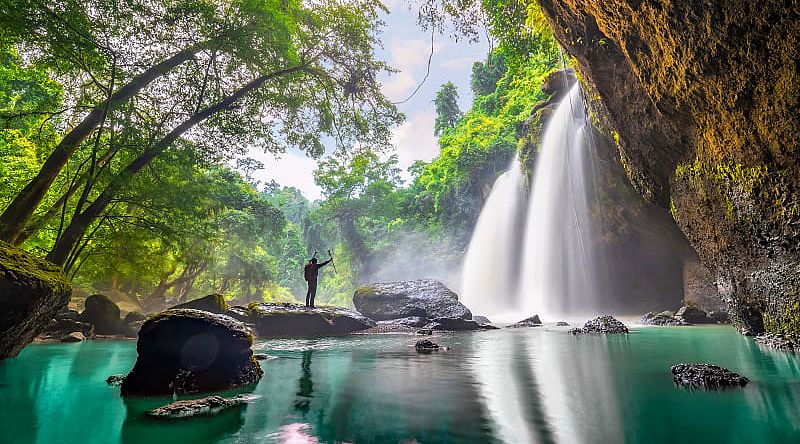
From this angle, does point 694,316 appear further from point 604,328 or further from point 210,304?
point 210,304

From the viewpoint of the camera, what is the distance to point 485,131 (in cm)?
3209

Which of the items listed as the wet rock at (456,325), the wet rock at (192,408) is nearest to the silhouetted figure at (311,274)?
the wet rock at (456,325)

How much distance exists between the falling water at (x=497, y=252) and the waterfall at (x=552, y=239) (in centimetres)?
7

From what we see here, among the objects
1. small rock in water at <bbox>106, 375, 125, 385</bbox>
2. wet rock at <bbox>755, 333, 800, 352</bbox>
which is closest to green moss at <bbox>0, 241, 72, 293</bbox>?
small rock in water at <bbox>106, 375, 125, 385</bbox>

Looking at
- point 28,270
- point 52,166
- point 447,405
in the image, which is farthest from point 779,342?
point 52,166

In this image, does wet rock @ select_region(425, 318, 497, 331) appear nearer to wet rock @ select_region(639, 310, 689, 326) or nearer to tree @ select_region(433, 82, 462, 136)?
wet rock @ select_region(639, 310, 689, 326)

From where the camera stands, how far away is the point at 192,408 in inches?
120

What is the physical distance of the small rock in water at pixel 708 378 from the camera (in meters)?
3.65

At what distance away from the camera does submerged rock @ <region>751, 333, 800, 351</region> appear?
5821 millimetres

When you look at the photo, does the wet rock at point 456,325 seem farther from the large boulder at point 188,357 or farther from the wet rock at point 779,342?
the large boulder at point 188,357

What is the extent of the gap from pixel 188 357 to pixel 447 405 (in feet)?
9.27

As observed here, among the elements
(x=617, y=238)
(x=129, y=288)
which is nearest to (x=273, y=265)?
(x=129, y=288)

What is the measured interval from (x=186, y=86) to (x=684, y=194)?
12.1 meters

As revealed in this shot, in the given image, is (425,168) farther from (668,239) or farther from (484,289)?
(668,239)
